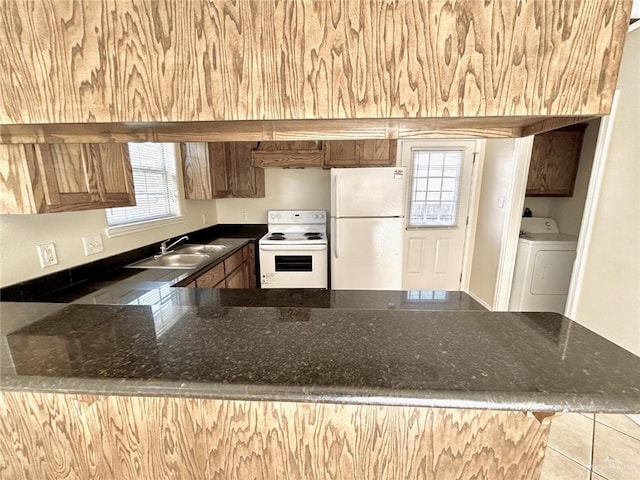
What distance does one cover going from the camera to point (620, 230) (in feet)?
6.05

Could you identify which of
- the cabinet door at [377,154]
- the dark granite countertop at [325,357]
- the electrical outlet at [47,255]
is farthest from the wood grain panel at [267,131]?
the cabinet door at [377,154]

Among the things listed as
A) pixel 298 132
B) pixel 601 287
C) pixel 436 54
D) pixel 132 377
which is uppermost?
pixel 436 54

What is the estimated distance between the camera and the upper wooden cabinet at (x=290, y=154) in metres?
3.00

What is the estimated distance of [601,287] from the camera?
198 centimetres

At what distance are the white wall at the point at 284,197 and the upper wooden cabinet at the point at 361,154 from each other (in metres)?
0.57

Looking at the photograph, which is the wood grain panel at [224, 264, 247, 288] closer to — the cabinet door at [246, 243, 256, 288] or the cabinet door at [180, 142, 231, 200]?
the cabinet door at [246, 243, 256, 288]

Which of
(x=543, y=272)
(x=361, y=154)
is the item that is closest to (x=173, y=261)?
(x=361, y=154)

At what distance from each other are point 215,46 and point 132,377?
0.79 meters

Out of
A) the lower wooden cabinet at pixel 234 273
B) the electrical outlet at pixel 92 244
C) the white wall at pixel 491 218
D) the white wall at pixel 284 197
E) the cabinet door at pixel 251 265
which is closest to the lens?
the electrical outlet at pixel 92 244

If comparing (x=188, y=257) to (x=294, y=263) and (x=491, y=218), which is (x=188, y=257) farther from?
(x=491, y=218)

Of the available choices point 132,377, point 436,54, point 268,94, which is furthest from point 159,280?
point 436,54

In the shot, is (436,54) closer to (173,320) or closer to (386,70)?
(386,70)

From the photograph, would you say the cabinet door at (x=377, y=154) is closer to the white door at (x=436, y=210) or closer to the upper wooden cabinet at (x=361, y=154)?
the upper wooden cabinet at (x=361, y=154)

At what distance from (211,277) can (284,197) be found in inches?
71.1
